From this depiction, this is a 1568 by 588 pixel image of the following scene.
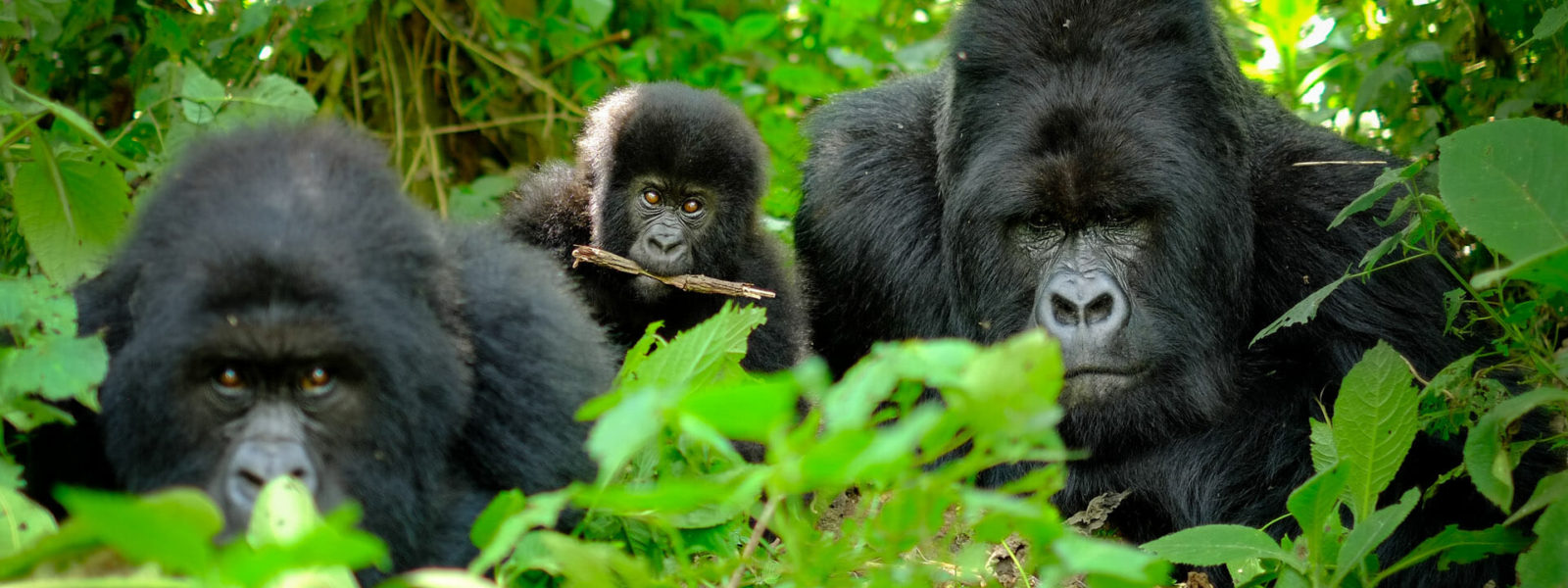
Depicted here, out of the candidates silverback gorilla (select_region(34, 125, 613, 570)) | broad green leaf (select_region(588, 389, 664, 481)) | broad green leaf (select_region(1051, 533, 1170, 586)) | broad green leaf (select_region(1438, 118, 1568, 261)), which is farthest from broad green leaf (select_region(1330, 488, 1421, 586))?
broad green leaf (select_region(588, 389, 664, 481))

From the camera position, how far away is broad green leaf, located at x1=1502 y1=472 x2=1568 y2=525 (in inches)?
95.7

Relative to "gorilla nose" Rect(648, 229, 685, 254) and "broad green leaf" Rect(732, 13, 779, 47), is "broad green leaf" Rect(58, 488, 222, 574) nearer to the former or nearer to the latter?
"gorilla nose" Rect(648, 229, 685, 254)

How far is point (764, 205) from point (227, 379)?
3.06m

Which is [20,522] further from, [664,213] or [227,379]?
[664,213]

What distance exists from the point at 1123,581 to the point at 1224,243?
188 cm

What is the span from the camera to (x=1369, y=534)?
2496 millimetres

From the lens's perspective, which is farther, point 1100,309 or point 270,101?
point 270,101

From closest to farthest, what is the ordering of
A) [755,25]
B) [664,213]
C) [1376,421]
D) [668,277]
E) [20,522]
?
[20,522], [1376,421], [668,277], [664,213], [755,25]

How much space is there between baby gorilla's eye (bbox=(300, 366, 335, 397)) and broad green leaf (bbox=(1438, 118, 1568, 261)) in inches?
74.9

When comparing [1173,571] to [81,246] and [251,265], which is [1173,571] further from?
[81,246]

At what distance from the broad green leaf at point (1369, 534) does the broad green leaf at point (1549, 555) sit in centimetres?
19

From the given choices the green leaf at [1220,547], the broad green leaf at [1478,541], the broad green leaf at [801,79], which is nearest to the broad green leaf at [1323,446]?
the broad green leaf at [1478,541]

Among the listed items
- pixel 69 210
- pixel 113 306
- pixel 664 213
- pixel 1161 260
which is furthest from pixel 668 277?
pixel 113 306

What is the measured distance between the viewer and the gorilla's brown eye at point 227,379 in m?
2.25
